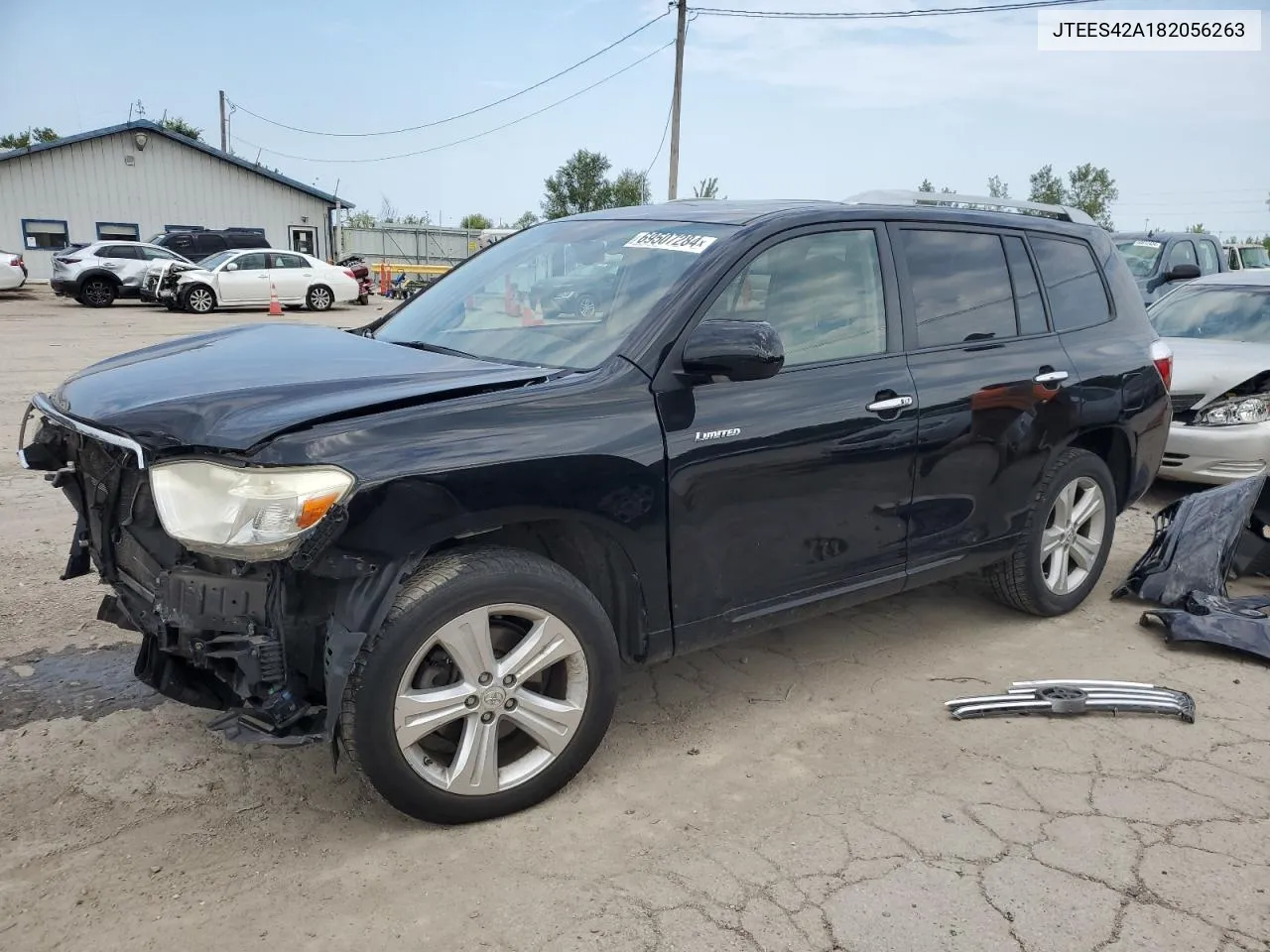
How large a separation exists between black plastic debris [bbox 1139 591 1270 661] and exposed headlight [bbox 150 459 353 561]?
3.81 meters

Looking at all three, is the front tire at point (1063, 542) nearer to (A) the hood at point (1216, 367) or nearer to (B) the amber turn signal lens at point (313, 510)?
(A) the hood at point (1216, 367)

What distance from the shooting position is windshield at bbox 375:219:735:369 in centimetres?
337

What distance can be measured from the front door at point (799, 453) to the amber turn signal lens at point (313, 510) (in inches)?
42.0

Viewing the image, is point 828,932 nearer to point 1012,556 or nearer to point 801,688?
point 801,688

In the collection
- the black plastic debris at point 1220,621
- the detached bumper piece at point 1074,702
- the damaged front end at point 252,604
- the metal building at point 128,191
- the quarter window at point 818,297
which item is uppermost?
the metal building at point 128,191

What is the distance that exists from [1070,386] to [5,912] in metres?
4.25

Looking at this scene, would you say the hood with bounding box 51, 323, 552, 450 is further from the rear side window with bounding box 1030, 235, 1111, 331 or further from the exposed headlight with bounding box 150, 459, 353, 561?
the rear side window with bounding box 1030, 235, 1111, 331

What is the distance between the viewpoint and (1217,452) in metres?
6.74

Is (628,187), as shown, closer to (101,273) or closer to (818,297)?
(101,273)

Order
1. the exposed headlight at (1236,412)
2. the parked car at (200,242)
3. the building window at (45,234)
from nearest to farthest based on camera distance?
the exposed headlight at (1236,412) → the parked car at (200,242) → the building window at (45,234)

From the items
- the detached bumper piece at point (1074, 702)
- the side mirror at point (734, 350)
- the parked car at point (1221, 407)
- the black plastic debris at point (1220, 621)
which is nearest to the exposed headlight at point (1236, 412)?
the parked car at point (1221, 407)

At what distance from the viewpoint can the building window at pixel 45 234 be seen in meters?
32.5

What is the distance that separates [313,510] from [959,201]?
3.50m

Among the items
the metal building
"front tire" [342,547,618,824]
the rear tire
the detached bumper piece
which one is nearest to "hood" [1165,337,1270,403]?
the detached bumper piece
